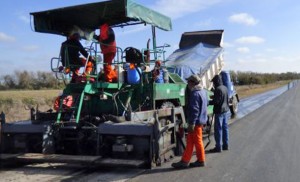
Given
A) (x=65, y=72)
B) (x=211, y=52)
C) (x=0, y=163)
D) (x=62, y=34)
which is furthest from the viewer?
(x=211, y=52)

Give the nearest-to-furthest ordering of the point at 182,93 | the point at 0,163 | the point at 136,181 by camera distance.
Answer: the point at 136,181 → the point at 0,163 → the point at 182,93

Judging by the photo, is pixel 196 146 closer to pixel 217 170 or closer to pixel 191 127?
pixel 191 127

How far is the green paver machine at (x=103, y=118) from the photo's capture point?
7809 mm

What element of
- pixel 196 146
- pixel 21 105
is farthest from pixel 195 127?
pixel 21 105

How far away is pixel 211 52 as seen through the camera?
1507 centimetres

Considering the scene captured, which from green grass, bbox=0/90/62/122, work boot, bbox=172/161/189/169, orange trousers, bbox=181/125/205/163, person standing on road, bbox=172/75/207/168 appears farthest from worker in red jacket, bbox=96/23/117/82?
green grass, bbox=0/90/62/122

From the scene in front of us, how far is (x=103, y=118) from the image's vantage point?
894cm

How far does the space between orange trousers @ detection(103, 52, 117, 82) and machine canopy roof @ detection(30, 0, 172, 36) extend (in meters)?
0.85

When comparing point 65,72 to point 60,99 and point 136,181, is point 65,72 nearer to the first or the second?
point 60,99

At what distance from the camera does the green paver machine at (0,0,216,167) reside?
25.6 ft

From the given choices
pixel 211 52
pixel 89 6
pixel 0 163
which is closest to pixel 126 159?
pixel 0 163

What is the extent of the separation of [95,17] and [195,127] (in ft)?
11.2

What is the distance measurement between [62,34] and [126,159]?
381 centimetres

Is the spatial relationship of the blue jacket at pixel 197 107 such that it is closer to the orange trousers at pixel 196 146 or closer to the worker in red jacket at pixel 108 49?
the orange trousers at pixel 196 146
